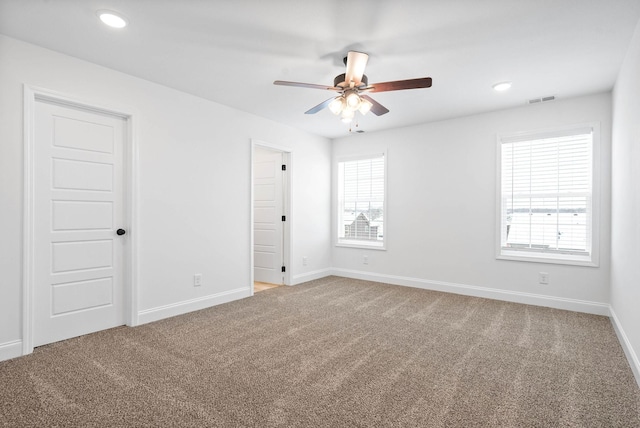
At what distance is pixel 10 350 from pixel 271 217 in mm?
3419

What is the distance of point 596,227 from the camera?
3.73 metres

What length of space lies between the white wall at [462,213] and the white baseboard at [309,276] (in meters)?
0.46

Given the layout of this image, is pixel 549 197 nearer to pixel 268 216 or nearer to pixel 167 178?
pixel 268 216

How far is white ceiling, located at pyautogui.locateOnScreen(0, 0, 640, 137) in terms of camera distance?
7.24ft

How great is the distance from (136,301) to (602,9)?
4589 millimetres

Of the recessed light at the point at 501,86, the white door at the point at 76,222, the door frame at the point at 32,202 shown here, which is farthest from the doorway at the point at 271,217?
the recessed light at the point at 501,86

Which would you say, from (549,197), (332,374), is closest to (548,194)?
(549,197)

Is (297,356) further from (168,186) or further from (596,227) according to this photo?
(596,227)

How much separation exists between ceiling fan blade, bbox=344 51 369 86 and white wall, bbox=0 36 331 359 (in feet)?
6.82

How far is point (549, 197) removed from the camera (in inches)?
160

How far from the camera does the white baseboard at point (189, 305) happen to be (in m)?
3.42

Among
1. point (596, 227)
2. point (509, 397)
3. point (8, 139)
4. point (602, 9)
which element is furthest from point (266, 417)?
point (596, 227)

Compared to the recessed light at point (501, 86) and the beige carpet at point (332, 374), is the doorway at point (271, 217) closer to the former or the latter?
the beige carpet at point (332, 374)

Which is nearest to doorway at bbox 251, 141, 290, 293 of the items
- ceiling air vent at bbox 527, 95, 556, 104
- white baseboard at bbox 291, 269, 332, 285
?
white baseboard at bbox 291, 269, 332, 285
